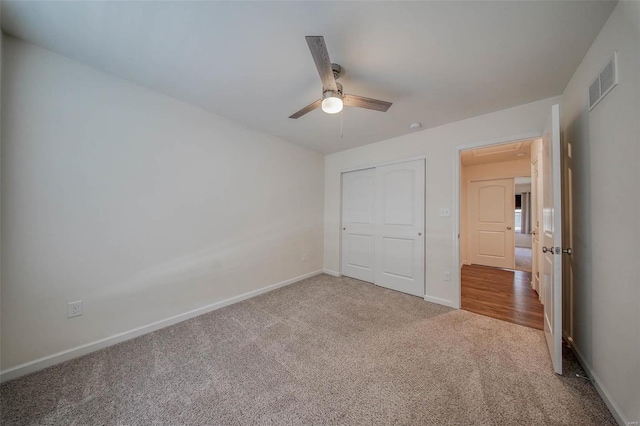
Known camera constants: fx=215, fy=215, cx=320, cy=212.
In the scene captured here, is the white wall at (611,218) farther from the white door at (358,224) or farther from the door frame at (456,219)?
the white door at (358,224)

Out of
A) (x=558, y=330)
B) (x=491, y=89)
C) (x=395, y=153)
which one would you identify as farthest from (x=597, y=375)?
(x=395, y=153)

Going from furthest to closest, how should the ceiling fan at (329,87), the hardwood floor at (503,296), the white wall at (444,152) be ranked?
the hardwood floor at (503,296) → the white wall at (444,152) → the ceiling fan at (329,87)

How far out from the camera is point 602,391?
4.41 feet

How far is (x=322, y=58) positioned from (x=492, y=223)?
5.42 meters

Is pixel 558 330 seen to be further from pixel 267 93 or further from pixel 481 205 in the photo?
pixel 481 205

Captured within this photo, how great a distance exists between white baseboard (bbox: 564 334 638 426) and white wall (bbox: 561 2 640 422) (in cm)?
1

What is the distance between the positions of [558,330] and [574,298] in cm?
49

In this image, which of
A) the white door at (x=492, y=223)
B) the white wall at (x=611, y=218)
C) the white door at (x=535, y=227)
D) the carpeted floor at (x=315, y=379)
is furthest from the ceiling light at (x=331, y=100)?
the white door at (x=492, y=223)

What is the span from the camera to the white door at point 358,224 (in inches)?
145

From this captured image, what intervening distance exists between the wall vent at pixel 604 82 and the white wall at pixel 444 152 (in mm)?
Answer: 850

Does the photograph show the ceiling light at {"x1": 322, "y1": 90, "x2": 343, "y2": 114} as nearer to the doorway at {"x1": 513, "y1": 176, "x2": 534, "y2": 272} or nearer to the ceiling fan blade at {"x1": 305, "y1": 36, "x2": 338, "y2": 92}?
the ceiling fan blade at {"x1": 305, "y1": 36, "x2": 338, "y2": 92}

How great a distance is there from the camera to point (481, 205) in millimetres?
5027

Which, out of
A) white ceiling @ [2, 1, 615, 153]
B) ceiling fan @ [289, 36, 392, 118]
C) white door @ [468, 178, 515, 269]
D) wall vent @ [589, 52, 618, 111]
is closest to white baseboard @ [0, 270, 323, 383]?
white ceiling @ [2, 1, 615, 153]

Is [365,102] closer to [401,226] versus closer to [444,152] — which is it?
[444,152]
